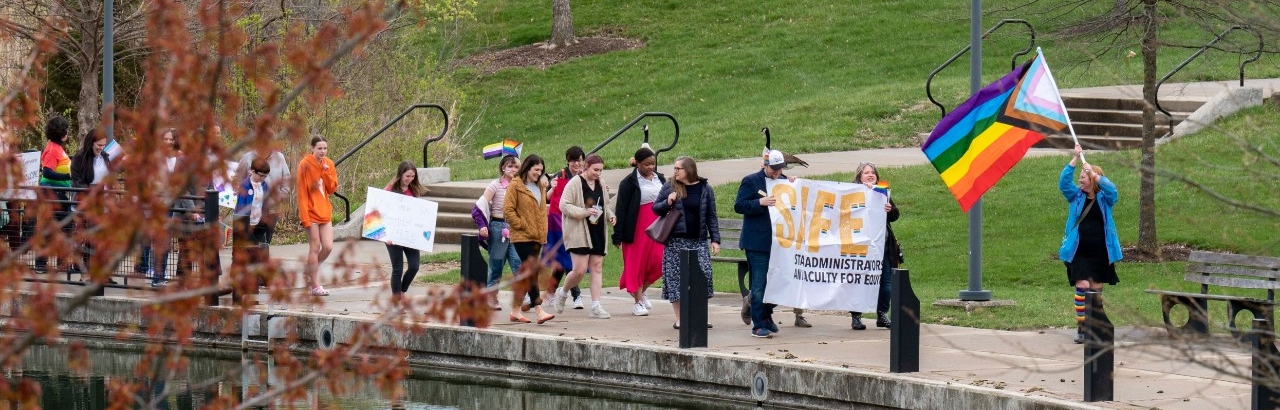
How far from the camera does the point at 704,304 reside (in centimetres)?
1247

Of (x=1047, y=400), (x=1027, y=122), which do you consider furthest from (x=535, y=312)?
(x=1047, y=400)

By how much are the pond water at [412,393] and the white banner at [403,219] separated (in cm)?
142

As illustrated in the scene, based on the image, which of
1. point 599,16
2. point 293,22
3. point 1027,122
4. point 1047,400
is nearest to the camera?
point 1047,400

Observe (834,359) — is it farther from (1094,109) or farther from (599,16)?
(599,16)

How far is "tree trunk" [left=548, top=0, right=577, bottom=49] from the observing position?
40.5 meters

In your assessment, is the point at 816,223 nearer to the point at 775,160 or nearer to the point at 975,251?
the point at 775,160

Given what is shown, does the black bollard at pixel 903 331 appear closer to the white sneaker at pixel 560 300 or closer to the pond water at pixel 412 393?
the pond water at pixel 412 393

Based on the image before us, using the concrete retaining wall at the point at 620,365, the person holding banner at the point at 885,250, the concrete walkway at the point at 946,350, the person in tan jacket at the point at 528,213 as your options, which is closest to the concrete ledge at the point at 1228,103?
the concrete walkway at the point at 946,350

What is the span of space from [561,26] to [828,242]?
92.6ft

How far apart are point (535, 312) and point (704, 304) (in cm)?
265

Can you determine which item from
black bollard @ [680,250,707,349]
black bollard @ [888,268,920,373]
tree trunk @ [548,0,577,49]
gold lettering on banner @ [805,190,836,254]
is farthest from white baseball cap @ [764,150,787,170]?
tree trunk @ [548,0,577,49]

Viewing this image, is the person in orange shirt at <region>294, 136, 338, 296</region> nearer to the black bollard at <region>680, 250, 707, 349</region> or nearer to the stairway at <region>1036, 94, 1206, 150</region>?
the black bollard at <region>680, 250, 707, 349</region>

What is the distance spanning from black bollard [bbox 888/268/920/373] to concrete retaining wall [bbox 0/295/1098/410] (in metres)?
0.26

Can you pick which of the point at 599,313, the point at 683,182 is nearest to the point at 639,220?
the point at 683,182
